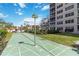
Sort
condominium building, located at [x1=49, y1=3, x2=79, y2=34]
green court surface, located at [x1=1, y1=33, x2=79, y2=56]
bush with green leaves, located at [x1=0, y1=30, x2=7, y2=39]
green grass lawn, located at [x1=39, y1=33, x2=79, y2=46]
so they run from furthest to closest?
condominium building, located at [x1=49, y1=3, x2=79, y2=34] < green grass lawn, located at [x1=39, y1=33, x2=79, y2=46] < bush with green leaves, located at [x1=0, y1=30, x2=7, y2=39] < green court surface, located at [x1=1, y1=33, x2=79, y2=56]

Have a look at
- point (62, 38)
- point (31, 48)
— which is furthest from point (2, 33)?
point (62, 38)

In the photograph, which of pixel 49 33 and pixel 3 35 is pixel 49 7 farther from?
pixel 3 35

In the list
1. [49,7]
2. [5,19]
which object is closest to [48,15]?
[49,7]

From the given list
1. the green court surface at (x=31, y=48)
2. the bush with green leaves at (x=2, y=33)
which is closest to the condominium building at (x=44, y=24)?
the green court surface at (x=31, y=48)

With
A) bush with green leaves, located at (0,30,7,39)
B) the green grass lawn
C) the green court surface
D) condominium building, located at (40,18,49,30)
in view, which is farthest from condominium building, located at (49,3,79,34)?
bush with green leaves, located at (0,30,7,39)

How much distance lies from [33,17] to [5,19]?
117 cm

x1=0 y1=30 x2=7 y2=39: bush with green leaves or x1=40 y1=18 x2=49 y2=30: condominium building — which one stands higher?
x1=40 y1=18 x2=49 y2=30: condominium building

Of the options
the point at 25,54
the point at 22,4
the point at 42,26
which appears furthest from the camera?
the point at 42,26

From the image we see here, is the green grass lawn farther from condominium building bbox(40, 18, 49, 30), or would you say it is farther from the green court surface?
condominium building bbox(40, 18, 49, 30)

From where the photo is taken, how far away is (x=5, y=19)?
782 cm

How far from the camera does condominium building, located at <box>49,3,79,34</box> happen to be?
28.8 ft

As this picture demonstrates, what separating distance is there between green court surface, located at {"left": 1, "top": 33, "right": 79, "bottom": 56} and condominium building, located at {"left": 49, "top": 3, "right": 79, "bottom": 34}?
42.3 inches

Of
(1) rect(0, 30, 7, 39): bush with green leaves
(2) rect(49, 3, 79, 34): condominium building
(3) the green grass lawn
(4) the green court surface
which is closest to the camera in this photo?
Answer: (4) the green court surface

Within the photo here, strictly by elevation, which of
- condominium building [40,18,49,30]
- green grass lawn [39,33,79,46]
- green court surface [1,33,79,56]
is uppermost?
condominium building [40,18,49,30]
